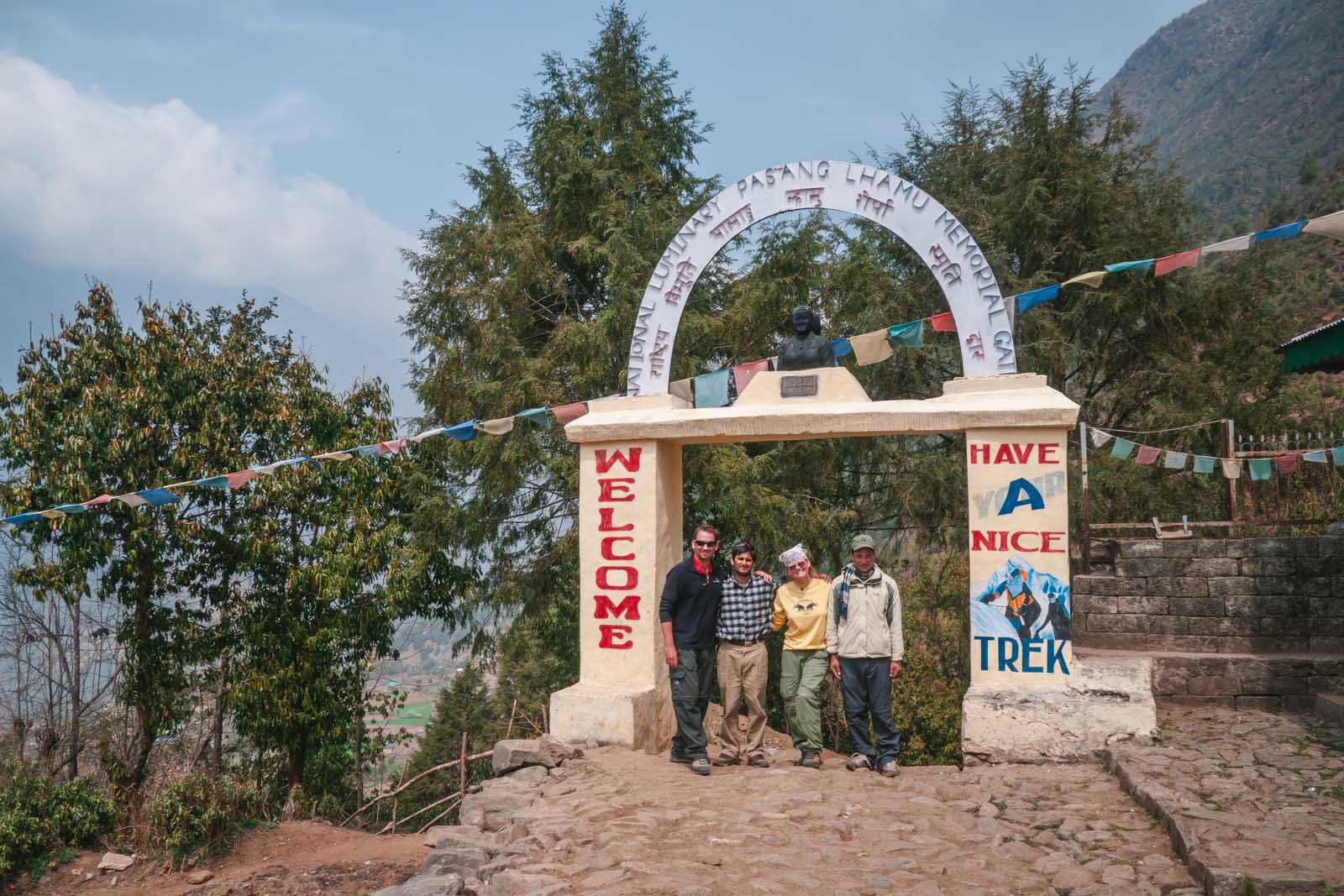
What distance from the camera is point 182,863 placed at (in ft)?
28.8

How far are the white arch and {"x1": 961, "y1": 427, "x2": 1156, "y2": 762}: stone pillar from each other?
0.75 meters

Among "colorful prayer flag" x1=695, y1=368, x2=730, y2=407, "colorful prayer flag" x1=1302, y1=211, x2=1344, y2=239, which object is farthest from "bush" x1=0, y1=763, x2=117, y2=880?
"colorful prayer flag" x1=1302, y1=211, x2=1344, y2=239

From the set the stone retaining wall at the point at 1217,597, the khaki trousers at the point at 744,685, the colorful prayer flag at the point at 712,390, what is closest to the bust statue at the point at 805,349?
the colorful prayer flag at the point at 712,390

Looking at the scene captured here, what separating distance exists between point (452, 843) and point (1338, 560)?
26.7 feet

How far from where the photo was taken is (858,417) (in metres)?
6.82

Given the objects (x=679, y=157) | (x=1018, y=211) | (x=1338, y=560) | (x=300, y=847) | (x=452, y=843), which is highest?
(x=679, y=157)

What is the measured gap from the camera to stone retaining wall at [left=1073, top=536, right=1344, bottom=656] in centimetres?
869

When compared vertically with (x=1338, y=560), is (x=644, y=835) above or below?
below

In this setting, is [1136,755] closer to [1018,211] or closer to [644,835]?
[644,835]

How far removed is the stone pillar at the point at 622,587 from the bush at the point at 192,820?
14.3 ft

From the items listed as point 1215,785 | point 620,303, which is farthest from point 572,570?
point 1215,785

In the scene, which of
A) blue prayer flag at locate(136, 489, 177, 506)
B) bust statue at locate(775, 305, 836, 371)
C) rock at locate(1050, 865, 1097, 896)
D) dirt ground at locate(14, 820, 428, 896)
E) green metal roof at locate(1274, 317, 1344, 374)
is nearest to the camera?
rock at locate(1050, 865, 1097, 896)

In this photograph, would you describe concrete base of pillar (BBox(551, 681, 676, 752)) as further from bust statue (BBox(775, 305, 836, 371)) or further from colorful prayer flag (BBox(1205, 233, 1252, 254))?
colorful prayer flag (BBox(1205, 233, 1252, 254))

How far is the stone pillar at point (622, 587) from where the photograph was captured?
7031 mm
